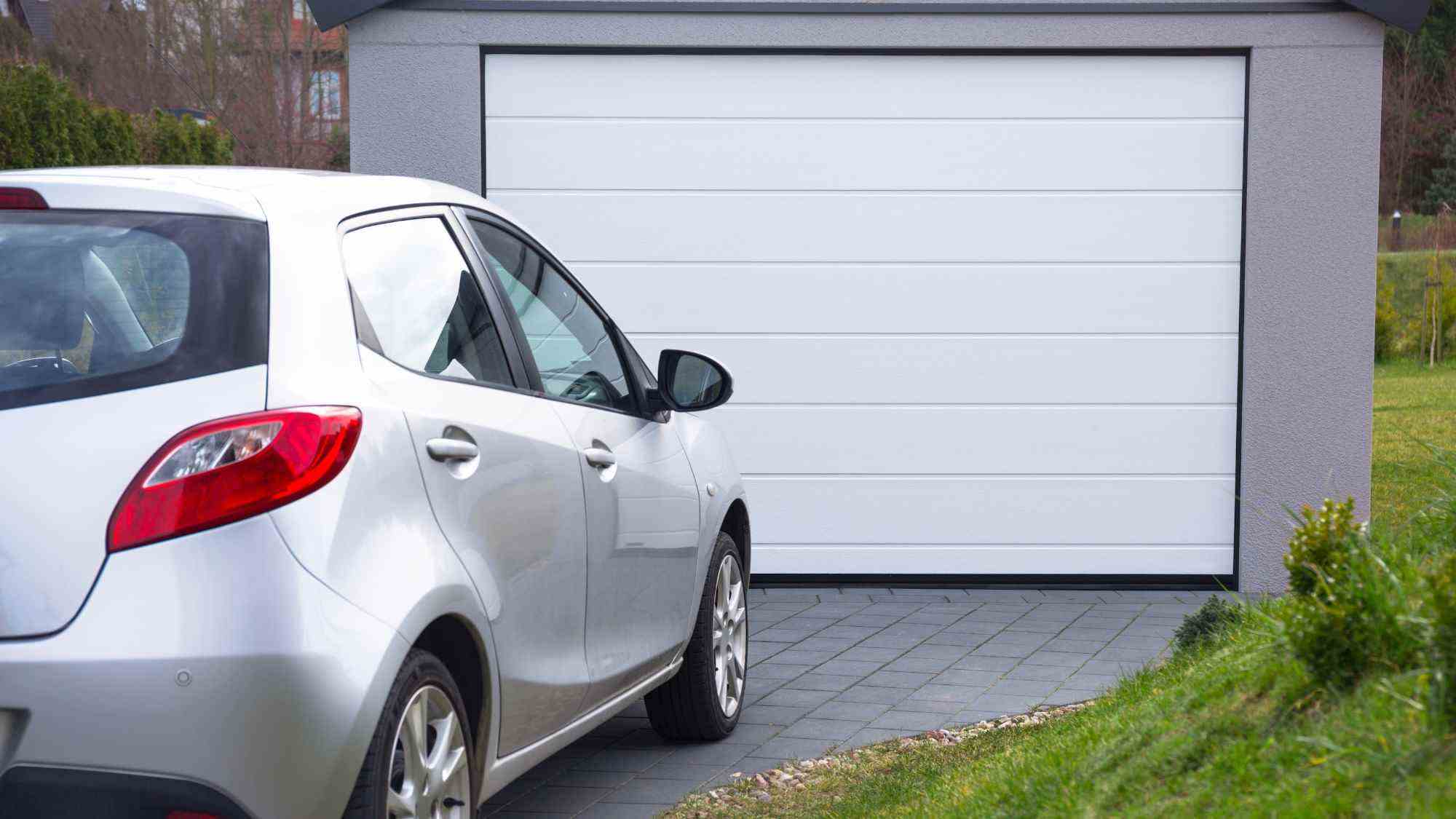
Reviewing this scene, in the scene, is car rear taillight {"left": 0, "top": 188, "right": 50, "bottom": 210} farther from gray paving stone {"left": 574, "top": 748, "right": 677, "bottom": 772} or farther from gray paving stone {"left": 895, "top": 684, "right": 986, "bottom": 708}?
gray paving stone {"left": 895, "top": 684, "right": 986, "bottom": 708}

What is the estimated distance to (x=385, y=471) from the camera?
118 inches

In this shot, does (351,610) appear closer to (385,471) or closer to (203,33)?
(385,471)

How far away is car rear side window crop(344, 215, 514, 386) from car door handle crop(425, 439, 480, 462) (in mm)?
184

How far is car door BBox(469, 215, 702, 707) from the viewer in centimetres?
413

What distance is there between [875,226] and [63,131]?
405 inches

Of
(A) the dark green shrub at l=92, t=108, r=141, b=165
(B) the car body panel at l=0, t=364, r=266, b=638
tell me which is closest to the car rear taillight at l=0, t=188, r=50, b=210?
(B) the car body panel at l=0, t=364, r=266, b=638

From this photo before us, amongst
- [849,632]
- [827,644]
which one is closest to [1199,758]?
[827,644]

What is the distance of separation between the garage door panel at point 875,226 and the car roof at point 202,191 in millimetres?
4768

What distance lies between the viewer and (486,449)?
346 centimetres

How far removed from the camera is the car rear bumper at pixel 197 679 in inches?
101

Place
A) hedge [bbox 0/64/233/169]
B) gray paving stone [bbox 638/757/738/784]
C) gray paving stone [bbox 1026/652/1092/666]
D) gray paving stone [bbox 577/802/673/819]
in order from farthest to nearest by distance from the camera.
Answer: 1. hedge [bbox 0/64/233/169]
2. gray paving stone [bbox 1026/652/1092/666]
3. gray paving stone [bbox 638/757/738/784]
4. gray paving stone [bbox 577/802/673/819]

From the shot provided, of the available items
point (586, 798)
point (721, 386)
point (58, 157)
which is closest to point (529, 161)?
point (721, 386)

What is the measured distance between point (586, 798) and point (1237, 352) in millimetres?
4902

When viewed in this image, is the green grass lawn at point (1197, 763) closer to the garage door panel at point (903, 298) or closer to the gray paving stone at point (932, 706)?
the gray paving stone at point (932, 706)
